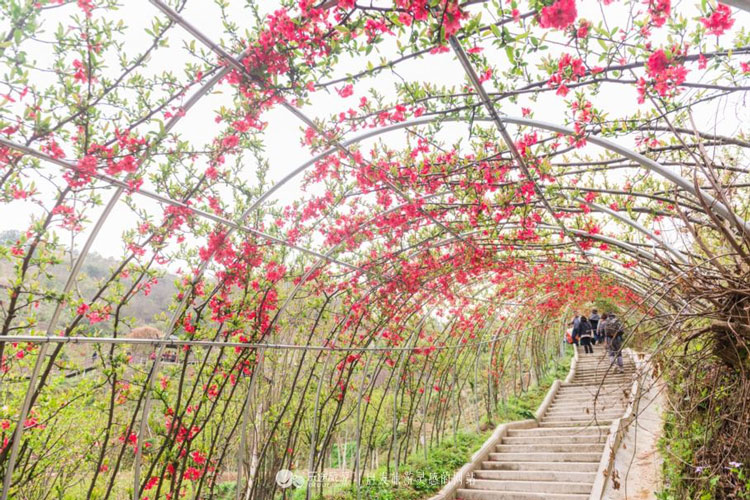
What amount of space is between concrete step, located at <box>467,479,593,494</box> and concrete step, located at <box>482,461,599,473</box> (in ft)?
1.53

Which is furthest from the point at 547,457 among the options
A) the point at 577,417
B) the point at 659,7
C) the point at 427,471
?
the point at 659,7

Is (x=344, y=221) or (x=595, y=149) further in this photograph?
(x=344, y=221)

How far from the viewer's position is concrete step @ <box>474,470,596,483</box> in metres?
6.23

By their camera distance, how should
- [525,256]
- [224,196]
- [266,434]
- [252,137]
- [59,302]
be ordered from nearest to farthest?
[59,302]
[252,137]
[224,196]
[525,256]
[266,434]

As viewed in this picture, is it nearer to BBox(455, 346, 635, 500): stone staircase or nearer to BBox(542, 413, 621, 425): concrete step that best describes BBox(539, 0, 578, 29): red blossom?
BBox(455, 346, 635, 500): stone staircase

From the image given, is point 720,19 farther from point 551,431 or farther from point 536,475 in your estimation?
point 551,431

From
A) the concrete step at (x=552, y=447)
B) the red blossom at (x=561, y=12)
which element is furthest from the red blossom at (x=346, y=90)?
the concrete step at (x=552, y=447)

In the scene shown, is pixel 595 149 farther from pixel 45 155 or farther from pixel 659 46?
pixel 45 155

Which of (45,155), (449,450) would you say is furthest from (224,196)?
(449,450)

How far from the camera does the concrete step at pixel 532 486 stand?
19.7ft

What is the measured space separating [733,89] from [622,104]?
0.66m

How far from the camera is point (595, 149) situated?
3.96 metres

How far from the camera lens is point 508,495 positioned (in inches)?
246

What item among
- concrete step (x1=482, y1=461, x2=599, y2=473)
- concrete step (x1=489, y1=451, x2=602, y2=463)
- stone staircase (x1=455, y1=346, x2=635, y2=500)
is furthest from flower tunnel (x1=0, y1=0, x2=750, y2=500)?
concrete step (x1=489, y1=451, x2=602, y2=463)
